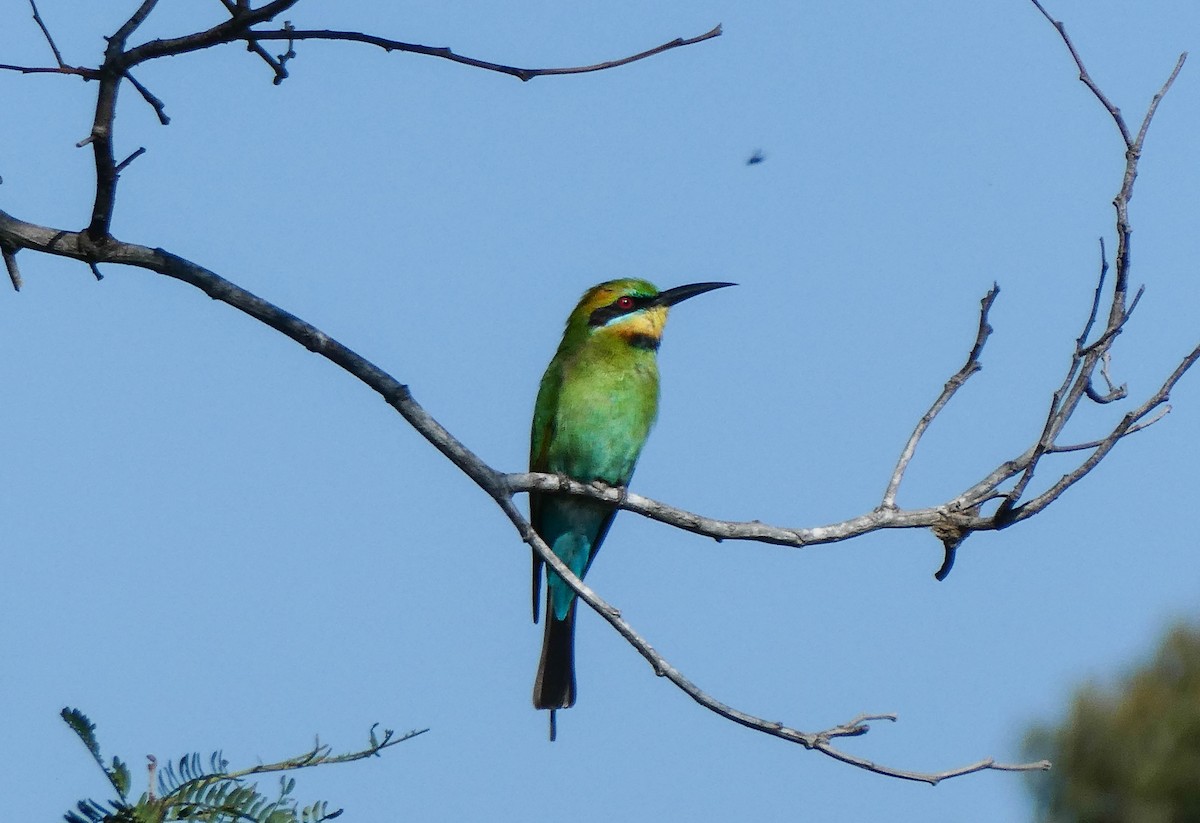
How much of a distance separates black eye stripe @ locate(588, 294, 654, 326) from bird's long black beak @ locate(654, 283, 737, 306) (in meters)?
0.05

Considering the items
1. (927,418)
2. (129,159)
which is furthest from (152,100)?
(927,418)

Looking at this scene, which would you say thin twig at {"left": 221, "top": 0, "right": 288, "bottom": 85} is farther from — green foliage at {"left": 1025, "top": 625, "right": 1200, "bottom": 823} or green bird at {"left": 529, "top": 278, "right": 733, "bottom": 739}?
green foliage at {"left": 1025, "top": 625, "right": 1200, "bottom": 823}

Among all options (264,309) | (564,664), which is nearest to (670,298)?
(564,664)

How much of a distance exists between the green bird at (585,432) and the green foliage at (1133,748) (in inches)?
309

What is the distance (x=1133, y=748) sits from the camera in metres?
12.4

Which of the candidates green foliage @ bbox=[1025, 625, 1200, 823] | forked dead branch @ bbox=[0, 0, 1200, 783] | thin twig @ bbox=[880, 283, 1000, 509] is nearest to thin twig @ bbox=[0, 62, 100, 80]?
forked dead branch @ bbox=[0, 0, 1200, 783]

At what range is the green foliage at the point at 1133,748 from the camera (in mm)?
12250

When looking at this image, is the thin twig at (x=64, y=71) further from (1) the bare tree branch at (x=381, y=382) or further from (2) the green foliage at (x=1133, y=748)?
(2) the green foliage at (x=1133, y=748)

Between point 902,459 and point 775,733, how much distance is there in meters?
0.93

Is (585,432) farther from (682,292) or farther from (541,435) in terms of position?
(682,292)

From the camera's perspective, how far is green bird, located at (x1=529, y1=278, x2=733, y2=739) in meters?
5.45

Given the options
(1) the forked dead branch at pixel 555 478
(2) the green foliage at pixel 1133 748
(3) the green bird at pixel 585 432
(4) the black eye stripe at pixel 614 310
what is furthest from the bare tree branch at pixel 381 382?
(2) the green foliage at pixel 1133 748

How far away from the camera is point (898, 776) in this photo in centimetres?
302

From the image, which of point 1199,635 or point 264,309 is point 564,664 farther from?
point 1199,635
